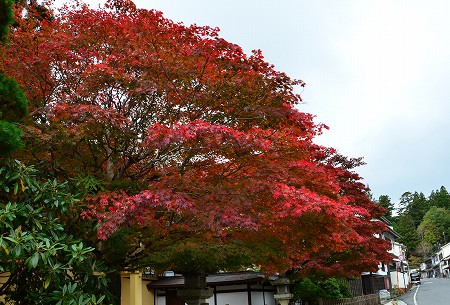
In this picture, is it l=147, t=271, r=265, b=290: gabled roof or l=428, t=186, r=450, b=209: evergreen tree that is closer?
l=147, t=271, r=265, b=290: gabled roof

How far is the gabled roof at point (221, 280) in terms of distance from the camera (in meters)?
20.0

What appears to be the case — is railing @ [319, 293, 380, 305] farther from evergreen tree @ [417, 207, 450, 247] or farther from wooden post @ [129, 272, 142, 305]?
evergreen tree @ [417, 207, 450, 247]

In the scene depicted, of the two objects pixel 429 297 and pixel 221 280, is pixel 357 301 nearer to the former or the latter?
pixel 221 280

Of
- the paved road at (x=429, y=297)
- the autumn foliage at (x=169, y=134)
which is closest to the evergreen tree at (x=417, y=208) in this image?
the paved road at (x=429, y=297)

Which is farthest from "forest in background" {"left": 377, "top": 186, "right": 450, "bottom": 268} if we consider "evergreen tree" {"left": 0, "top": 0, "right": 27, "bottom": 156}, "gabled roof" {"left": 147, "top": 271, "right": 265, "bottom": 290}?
"evergreen tree" {"left": 0, "top": 0, "right": 27, "bottom": 156}

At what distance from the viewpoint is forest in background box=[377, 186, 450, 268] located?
91.8 m

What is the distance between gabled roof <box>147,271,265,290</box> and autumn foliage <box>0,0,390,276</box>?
10.3 metres

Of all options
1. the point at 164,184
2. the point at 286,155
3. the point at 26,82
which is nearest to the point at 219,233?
the point at 164,184

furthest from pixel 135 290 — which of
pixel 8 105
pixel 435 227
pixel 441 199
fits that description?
pixel 441 199

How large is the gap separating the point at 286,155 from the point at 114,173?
4.12 m

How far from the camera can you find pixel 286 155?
8.99 metres

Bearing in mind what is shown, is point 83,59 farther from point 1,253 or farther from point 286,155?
A: point 286,155

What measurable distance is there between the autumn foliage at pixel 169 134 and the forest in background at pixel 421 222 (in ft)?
254

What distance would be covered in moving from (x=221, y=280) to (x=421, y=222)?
368 ft
